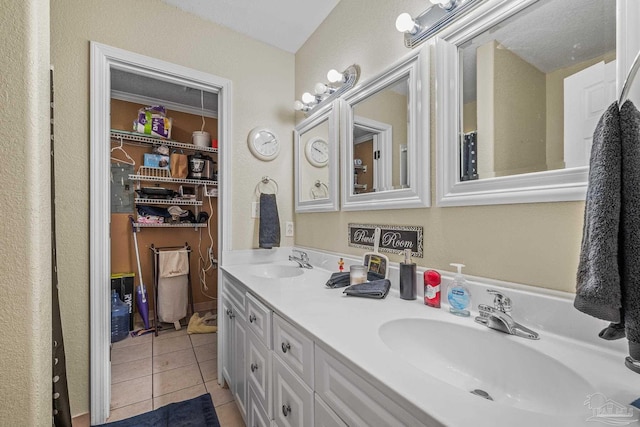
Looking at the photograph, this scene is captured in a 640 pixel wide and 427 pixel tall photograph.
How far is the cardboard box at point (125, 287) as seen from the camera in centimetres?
270

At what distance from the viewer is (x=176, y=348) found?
95.3 inches

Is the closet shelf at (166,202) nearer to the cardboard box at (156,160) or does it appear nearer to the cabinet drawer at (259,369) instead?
the cardboard box at (156,160)

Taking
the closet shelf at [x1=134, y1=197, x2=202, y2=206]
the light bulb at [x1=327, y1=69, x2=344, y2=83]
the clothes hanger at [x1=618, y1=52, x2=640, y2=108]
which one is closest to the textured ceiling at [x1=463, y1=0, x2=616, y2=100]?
the clothes hanger at [x1=618, y1=52, x2=640, y2=108]

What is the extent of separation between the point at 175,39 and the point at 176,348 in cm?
240

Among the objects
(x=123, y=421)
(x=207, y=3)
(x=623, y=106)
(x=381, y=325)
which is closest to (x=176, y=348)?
(x=123, y=421)

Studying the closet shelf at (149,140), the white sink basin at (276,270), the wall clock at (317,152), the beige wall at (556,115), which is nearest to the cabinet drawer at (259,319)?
the white sink basin at (276,270)

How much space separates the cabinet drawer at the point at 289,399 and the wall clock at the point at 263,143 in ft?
4.68

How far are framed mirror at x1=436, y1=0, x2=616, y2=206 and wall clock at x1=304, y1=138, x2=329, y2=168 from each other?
0.85m

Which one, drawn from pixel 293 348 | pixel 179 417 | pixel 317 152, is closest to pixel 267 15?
pixel 317 152

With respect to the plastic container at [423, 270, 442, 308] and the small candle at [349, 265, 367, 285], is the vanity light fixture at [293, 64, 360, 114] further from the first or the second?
the plastic container at [423, 270, 442, 308]

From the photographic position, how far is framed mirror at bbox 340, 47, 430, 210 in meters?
1.18

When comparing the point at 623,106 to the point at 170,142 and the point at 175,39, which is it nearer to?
the point at 175,39

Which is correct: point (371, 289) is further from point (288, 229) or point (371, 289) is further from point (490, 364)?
point (288, 229)

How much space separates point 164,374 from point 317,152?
1.93 m
